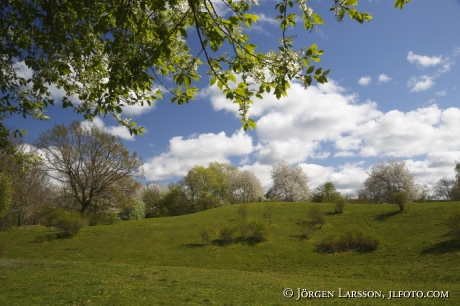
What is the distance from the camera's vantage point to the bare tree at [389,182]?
5088 centimetres

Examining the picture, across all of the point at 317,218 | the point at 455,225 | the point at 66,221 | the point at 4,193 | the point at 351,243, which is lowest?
the point at 351,243

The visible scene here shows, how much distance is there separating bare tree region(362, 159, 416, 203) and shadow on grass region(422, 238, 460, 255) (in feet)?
108

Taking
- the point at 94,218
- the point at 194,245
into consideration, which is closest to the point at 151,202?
the point at 94,218

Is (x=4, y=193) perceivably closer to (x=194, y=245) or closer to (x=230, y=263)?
(x=194, y=245)

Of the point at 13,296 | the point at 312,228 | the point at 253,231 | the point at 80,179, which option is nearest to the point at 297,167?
the point at 312,228

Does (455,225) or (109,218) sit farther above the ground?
(109,218)

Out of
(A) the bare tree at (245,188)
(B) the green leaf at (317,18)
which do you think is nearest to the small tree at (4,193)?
(B) the green leaf at (317,18)

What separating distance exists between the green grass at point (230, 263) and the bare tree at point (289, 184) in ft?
69.8

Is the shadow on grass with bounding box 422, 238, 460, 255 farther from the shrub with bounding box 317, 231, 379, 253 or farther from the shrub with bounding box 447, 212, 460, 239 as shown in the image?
the shrub with bounding box 317, 231, 379, 253

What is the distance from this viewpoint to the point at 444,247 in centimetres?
1906

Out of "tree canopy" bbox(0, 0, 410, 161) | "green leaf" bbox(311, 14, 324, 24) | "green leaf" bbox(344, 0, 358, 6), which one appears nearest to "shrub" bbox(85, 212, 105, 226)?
"tree canopy" bbox(0, 0, 410, 161)

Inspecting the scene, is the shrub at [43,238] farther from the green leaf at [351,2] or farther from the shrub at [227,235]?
the green leaf at [351,2]

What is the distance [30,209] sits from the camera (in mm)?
38312

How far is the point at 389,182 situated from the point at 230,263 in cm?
4453
